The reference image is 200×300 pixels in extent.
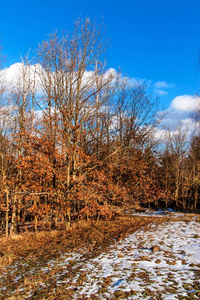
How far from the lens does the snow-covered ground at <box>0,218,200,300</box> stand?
4.34 metres

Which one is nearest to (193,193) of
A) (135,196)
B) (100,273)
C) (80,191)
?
(135,196)

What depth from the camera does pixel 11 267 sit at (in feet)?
22.2

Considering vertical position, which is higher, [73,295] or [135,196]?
[135,196]

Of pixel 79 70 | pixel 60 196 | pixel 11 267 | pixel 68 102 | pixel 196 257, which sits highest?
pixel 79 70

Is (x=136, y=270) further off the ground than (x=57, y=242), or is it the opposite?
(x=136, y=270)

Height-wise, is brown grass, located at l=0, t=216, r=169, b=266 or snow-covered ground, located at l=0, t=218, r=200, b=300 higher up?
snow-covered ground, located at l=0, t=218, r=200, b=300

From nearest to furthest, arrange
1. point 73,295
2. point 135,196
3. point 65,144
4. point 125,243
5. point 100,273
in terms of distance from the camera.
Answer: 1. point 73,295
2. point 100,273
3. point 125,243
4. point 65,144
5. point 135,196

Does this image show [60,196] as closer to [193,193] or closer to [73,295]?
[73,295]

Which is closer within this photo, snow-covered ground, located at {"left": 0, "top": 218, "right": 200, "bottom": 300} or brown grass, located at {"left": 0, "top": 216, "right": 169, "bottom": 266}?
snow-covered ground, located at {"left": 0, "top": 218, "right": 200, "bottom": 300}

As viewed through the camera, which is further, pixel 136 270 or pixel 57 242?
pixel 57 242

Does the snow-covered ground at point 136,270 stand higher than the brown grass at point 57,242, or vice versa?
the snow-covered ground at point 136,270

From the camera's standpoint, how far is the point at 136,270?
17.7 feet

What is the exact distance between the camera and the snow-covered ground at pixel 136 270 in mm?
4344

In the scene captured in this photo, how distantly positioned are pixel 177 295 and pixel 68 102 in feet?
31.7
